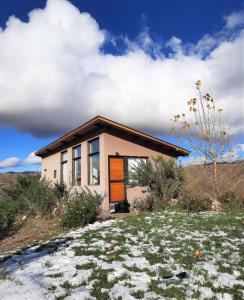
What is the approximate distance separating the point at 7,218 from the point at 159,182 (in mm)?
5725

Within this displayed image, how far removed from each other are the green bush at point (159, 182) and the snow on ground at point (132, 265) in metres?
3.63

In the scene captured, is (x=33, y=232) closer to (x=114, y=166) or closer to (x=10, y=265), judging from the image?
(x=10, y=265)

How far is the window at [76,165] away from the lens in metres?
15.6

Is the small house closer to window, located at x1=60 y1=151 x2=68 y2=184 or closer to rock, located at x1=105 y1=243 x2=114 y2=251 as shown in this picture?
window, located at x1=60 y1=151 x2=68 y2=184

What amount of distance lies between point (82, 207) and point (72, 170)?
24.2 feet

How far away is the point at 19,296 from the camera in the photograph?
3604 mm

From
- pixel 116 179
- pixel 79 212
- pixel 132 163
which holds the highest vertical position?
pixel 132 163

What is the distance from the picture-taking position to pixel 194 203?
35.9 ft

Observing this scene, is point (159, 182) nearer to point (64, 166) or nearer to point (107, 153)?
point (107, 153)

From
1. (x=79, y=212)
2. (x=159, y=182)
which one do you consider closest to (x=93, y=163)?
(x=159, y=182)

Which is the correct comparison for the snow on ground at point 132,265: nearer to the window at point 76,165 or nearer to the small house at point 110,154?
the small house at point 110,154

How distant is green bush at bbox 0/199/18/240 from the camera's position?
982 centimetres

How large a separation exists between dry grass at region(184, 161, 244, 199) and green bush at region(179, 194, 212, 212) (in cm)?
48

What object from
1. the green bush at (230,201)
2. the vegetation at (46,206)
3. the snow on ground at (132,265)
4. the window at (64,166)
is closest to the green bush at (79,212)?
the vegetation at (46,206)
